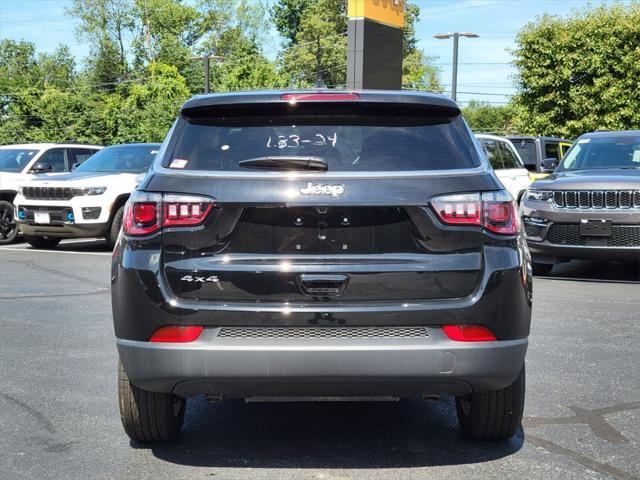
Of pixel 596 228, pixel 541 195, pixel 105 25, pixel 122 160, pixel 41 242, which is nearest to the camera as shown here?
pixel 596 228

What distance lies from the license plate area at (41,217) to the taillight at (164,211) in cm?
1026

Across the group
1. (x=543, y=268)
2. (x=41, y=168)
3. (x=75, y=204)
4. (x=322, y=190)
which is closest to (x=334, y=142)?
(x=322, y=190)

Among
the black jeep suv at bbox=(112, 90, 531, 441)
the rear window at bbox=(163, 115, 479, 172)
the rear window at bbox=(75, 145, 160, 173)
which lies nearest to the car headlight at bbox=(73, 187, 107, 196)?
the rear window at bbox=(75, 145, 160, 173)

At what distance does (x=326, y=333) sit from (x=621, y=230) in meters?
7.37

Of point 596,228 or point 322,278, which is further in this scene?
point 596,228

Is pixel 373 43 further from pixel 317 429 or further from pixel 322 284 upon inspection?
pixel 322 284

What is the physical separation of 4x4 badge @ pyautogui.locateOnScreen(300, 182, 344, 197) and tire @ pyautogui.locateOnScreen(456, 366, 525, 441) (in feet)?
3.99

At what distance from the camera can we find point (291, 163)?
3711 millimetres

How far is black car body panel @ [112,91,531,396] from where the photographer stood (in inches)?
139

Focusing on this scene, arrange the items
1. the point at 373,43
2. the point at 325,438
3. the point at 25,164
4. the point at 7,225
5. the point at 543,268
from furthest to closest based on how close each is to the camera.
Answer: the point at 373,43 < the point at 25,164 < the point at 7,225 < the point at 543,268 < the point at 325,438

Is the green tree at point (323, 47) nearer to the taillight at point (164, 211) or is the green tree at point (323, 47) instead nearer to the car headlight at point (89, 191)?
the car headlight at point (89, 191)

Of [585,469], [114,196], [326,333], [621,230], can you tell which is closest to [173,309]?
[326,333]

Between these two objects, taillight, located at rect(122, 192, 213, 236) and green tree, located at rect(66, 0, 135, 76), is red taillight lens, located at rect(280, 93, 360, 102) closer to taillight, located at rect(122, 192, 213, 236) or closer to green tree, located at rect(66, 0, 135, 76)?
taillight, located at rect(122, 192, 213, 236)

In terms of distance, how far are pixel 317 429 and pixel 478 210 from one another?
1.58 meters
